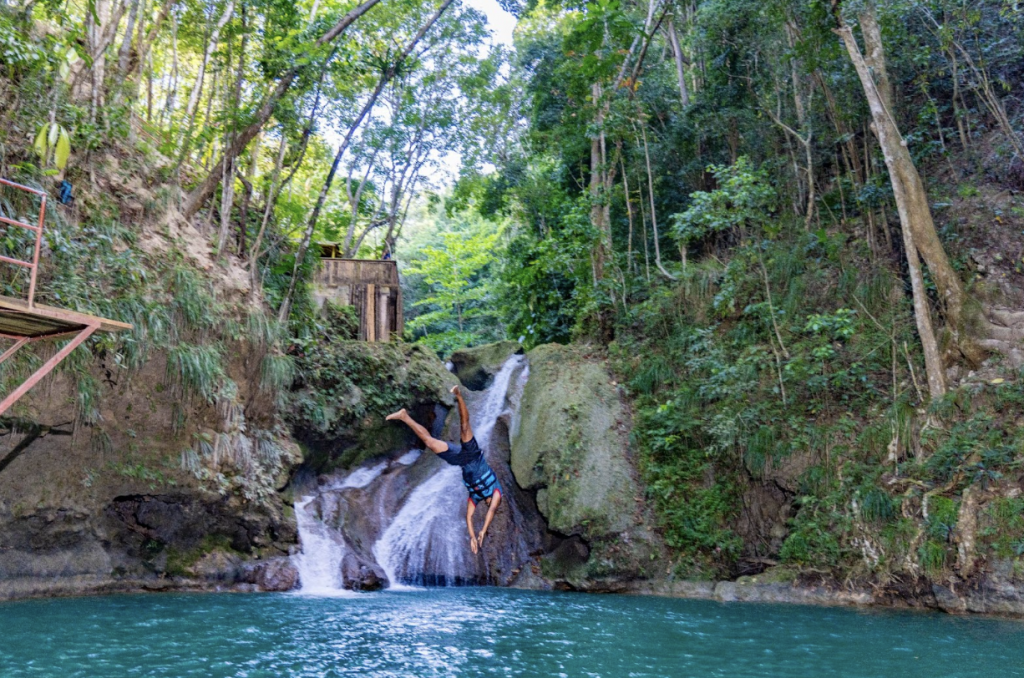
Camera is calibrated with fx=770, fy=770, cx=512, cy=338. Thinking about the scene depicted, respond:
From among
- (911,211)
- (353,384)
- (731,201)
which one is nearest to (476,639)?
(353,384)

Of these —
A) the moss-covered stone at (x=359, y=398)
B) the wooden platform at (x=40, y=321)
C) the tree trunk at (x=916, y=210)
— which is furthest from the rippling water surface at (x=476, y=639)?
the tree trunk at (x=916, y=210)

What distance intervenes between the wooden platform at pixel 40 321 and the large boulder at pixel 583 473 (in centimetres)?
837

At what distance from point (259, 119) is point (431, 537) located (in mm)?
8088

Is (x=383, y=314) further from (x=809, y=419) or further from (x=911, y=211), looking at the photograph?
(x=911, y=211)

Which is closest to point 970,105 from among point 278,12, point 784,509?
point 784,509

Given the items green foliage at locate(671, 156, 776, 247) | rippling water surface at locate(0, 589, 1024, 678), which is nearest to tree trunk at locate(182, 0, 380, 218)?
green foliage at locate(671, 156, 776, 247)

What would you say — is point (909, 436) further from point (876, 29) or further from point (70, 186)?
point (70, 186)

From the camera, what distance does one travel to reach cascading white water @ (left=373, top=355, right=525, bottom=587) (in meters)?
13.5

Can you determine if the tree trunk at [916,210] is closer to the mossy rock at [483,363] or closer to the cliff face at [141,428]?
the mossy rock at [483,363]

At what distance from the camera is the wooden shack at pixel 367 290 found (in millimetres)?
20109

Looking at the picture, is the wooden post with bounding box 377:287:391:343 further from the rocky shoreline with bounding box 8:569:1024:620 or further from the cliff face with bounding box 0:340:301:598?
the rocky shoreline with bounding box 8:569:1024:620

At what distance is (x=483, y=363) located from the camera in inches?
737

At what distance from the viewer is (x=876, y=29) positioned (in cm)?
1328

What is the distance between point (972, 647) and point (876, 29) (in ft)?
33.3
